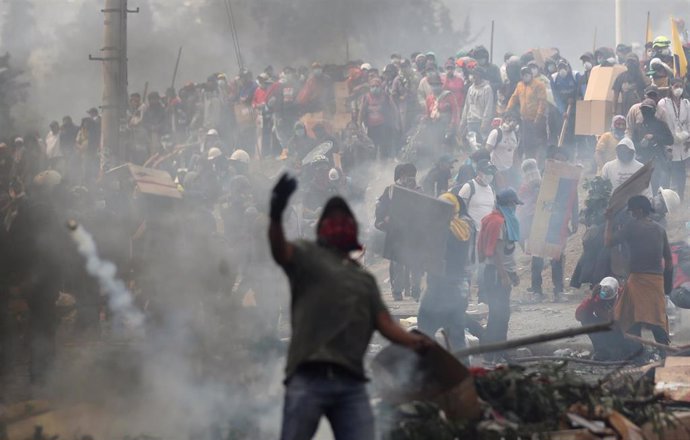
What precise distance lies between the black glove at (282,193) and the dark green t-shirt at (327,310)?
0.34 metres

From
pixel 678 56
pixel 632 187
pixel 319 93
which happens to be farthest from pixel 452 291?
pixel 319 93

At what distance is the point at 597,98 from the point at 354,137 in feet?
13.2

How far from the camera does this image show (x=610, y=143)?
57.3ft

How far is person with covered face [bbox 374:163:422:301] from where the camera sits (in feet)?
45.9

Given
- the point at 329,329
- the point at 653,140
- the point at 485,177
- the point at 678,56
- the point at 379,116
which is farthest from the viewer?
the point at 379,116

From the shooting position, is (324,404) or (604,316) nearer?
(324,404)

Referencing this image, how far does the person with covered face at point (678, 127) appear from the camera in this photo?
16.6 metres

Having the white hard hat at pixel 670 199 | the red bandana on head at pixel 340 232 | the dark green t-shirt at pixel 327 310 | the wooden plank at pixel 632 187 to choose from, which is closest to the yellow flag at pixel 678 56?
the white hard hat at pixel 670 199

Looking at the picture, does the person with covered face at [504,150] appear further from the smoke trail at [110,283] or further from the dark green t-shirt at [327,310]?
the dark green t-shirt at [327,310]

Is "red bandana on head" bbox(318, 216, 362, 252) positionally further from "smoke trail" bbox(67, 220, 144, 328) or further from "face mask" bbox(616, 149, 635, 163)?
"face mask" bbox(616, 149, 635, 163)

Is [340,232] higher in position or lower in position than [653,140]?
lower

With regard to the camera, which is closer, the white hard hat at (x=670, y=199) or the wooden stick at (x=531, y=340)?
the wooden stick at (x=531, y=340)

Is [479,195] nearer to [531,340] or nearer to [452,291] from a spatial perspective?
[452,291]

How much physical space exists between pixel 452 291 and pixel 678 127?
18.9 feet
